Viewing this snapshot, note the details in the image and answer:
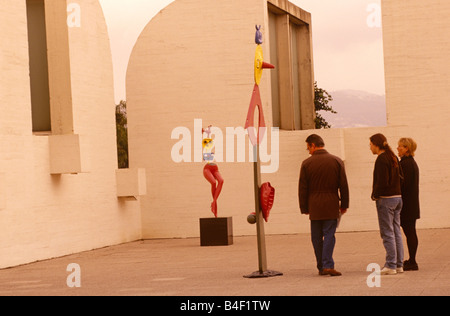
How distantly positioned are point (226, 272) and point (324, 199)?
6.82 ft

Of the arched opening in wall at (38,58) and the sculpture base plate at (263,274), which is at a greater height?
the arched opening in wall at (38,58)

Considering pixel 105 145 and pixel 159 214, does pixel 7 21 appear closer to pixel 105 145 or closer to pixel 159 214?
pixel 105 145

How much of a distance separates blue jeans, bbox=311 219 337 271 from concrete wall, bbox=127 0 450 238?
9470mm

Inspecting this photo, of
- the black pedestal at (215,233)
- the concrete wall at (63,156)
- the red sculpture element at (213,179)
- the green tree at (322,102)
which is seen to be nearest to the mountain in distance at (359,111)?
the green tree at (322,102)

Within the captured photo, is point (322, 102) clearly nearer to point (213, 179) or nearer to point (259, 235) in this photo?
point (213, 179)

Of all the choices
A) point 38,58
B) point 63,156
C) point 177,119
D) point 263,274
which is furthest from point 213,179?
point 263,274

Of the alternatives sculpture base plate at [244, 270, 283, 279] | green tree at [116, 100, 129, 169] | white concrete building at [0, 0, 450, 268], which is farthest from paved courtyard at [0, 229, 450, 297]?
green tree at [116, 100, 129, 169]

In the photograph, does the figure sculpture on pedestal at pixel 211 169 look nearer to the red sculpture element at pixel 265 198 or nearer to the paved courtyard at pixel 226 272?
the paved courtyard at pixel 226 272

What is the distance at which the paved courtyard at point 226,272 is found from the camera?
10.9 m

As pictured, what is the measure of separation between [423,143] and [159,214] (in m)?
6.51

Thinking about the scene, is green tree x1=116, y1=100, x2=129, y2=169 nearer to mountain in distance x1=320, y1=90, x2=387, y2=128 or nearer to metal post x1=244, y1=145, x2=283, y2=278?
metal post x1=244, y1=145, x2=283, y2=278

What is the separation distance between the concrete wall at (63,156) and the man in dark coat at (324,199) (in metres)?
5.77
